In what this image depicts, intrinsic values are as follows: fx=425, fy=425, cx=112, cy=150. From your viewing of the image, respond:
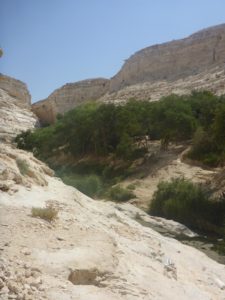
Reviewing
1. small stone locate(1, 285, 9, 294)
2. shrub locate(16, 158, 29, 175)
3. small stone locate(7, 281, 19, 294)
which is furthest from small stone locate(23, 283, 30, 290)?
shrub locate(16, 158, 29, 175)

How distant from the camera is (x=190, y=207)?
783 inches

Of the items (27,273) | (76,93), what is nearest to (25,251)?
(27,273)

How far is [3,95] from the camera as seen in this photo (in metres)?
59.4

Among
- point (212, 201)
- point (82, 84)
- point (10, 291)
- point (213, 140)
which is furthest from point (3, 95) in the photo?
point (10, 291)

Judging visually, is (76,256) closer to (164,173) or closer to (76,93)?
(164,173)

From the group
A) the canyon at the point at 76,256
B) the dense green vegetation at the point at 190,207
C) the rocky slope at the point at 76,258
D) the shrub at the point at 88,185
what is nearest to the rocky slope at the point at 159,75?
the shrub at the point at 88,185

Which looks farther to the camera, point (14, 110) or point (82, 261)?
point (14, 110)

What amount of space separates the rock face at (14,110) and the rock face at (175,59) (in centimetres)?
1966

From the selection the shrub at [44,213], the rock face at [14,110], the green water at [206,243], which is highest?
the rock face at [14,110]

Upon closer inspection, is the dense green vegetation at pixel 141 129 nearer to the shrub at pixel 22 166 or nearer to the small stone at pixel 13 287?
the shrub at pixel 22 166

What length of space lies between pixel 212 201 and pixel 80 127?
1963cm

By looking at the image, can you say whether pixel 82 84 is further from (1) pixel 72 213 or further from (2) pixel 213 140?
(1) pixel 72 213

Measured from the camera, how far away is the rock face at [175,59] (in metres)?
68.3

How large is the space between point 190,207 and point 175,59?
186ft
